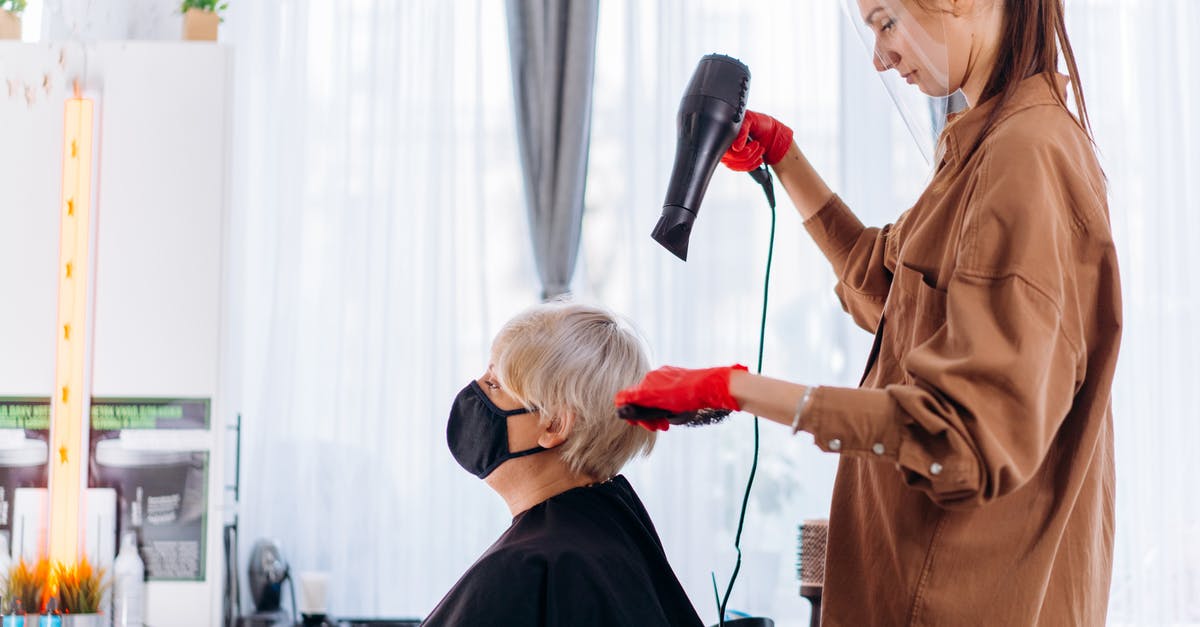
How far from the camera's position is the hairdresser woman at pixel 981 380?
3.30 ft

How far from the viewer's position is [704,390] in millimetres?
1104

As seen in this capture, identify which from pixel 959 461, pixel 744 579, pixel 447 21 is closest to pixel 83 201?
pixel 447 21

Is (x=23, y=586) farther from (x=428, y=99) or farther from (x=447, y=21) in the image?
(x=447, y=21)

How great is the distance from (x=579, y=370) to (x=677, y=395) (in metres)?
0.56

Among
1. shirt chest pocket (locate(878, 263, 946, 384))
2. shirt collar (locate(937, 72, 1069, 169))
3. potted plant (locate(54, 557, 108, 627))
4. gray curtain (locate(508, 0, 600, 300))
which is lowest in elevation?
potted plant (locate(54, 557, 108, 627))

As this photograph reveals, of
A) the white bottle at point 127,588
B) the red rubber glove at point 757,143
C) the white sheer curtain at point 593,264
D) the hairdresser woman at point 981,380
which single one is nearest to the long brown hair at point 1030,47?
the hairdresser woman at point 981,380

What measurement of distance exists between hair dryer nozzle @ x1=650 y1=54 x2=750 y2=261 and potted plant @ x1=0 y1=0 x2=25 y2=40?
224 cm

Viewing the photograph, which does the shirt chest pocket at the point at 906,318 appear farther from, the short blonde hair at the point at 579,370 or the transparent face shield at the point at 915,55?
the short blonde hair at the point at 579,370

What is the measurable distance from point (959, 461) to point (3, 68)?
9.00 ft

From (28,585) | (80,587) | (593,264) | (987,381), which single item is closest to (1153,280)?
(593,264)

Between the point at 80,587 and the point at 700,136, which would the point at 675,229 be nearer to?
the point at 700,136

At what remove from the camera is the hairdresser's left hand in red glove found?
1.10m

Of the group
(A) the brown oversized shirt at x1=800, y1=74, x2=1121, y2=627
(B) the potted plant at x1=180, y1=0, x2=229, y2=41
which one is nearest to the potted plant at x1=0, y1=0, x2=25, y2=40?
(B) the potted plant at x1=180, y1=0, x2=229, y2=41

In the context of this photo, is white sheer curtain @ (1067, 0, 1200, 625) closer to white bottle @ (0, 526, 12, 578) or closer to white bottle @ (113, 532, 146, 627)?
white bottle @ (113, 532, 146, 627)
